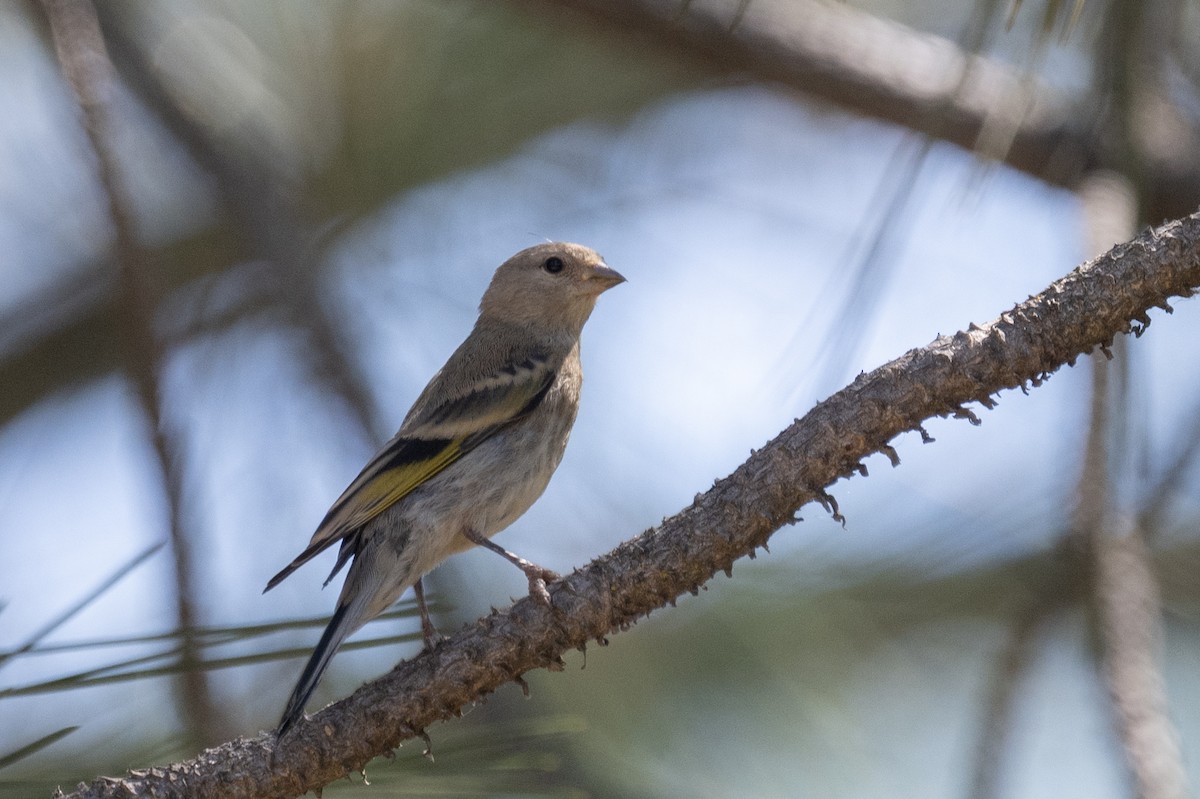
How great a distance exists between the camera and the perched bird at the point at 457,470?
309cm

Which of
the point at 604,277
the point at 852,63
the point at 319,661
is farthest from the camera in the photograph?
the point at 604,277

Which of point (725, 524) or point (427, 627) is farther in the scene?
point (427, 627)

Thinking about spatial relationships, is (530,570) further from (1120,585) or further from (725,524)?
(1120,585)

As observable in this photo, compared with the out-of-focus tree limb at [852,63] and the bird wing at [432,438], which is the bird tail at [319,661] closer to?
the bird wing at [432,438]

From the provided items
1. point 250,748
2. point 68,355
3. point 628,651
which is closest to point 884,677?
point 628,651

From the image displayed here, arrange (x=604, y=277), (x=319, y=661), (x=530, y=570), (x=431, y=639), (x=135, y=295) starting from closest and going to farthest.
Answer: (x=431, y=639)
(x=319, y=661)
(x=530, y=570)
(x=135, y=295)
(x=604, y=277)

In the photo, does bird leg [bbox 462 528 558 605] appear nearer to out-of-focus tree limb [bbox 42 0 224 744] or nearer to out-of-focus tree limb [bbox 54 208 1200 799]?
out-of-focus tree limb [bbox 54 208 1200 799]

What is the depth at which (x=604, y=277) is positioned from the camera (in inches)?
168

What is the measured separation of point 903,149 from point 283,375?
94.1 inches

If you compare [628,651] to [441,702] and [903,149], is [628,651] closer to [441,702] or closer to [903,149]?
[441,702]

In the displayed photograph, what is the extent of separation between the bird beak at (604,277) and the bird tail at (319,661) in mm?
1723

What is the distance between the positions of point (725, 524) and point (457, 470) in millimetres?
1474

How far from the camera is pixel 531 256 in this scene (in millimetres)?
4477

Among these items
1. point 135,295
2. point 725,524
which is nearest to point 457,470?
point 135,295
